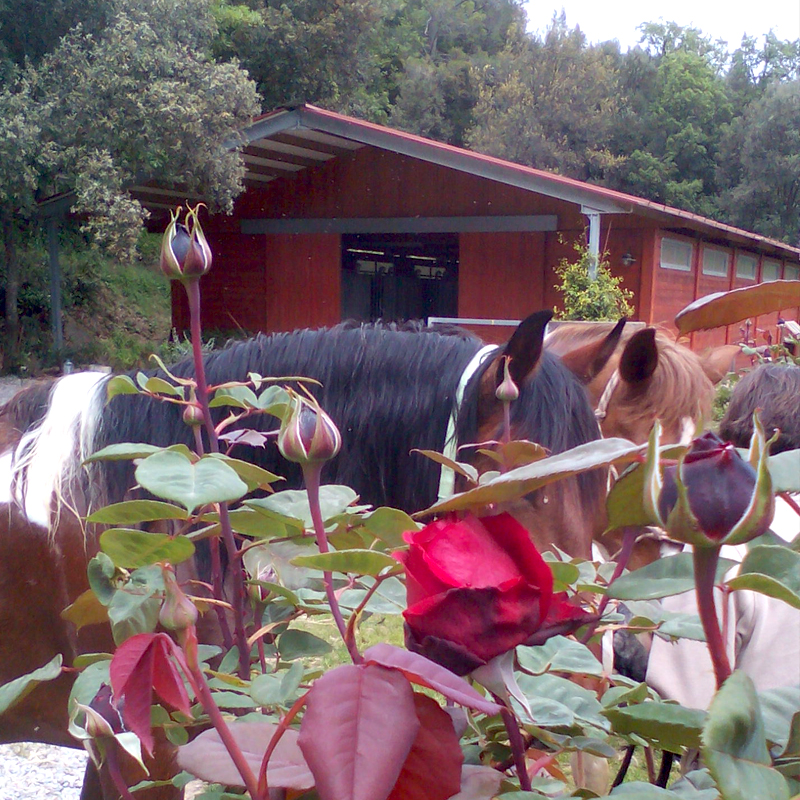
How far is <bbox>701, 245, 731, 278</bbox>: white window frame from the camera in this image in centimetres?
1370

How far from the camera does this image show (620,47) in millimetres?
39844

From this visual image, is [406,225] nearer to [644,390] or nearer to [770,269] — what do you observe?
[770,269]

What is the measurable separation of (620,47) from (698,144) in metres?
8.55

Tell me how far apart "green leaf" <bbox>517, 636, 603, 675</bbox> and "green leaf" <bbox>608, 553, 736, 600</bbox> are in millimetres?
75

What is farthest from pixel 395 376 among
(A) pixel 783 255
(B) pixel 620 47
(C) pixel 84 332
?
(B) pixel 620 47

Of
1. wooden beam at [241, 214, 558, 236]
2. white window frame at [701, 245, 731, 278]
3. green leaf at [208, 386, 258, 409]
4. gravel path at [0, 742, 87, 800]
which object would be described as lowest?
gravel path at [0, 742, 87, 800]

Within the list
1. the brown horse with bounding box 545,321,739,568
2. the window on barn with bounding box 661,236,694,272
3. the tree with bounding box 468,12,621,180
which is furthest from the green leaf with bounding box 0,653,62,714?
the tree with bounding box 468,12,621,180

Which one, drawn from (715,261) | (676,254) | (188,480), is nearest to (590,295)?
(676,254)

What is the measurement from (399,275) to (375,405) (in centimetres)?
1494

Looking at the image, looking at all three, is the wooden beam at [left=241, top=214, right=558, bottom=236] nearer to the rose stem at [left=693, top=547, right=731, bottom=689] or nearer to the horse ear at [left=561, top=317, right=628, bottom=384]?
the horse ear at [left=561, top=317, right=628, bottom=384]

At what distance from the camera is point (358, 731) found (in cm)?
32

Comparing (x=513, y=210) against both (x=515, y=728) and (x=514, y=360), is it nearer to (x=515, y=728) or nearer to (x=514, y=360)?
(x=514, y=360)

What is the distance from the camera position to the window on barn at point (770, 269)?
57.4 ft

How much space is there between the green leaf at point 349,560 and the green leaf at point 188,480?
0.05 m
